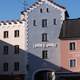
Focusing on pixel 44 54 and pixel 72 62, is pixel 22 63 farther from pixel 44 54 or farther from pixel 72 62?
pixel 72 62

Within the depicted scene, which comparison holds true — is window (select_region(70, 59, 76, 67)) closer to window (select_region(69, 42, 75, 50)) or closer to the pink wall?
the pink wall

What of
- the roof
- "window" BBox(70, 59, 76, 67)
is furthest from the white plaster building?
"window" BBox(70, 59, 76, 67)

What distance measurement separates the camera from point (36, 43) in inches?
2502

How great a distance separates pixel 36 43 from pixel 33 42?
67 cm

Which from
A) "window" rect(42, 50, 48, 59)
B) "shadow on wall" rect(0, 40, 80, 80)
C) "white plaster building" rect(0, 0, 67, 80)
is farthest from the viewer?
"white plaster building" rect(0, 0, 67, 80)

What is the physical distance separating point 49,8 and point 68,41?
25.5ft

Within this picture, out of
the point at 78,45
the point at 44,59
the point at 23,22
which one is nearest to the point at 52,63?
the point at 44,59

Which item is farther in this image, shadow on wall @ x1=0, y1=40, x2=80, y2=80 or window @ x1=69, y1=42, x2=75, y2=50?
shadow on wall @ x1=0, y1=40, x2=80, y2=80

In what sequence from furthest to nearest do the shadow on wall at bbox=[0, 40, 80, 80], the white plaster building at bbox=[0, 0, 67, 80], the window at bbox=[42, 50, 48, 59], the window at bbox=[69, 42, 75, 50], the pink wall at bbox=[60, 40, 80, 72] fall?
1. the white plaster building at bbox=[0, 0, 67, 80]
2. the window at bbox=[42, 50, 48, 59]
3. the shadow on wall at bbox=[0, 40, 80, 80]
4. the window at bbox=[69, 42, 75, 50]
5. the pink wall at bbox=[60, 40, 80, 72]

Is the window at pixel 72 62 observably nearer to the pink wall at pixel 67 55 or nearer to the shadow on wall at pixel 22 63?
the pink wall at pixel 67 55

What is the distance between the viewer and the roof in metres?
61.5

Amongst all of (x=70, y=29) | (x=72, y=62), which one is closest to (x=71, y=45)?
(x=72, y=62)

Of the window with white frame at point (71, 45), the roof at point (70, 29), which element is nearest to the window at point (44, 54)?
the roof at point (70, 29)

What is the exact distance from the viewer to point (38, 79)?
6719 cm
